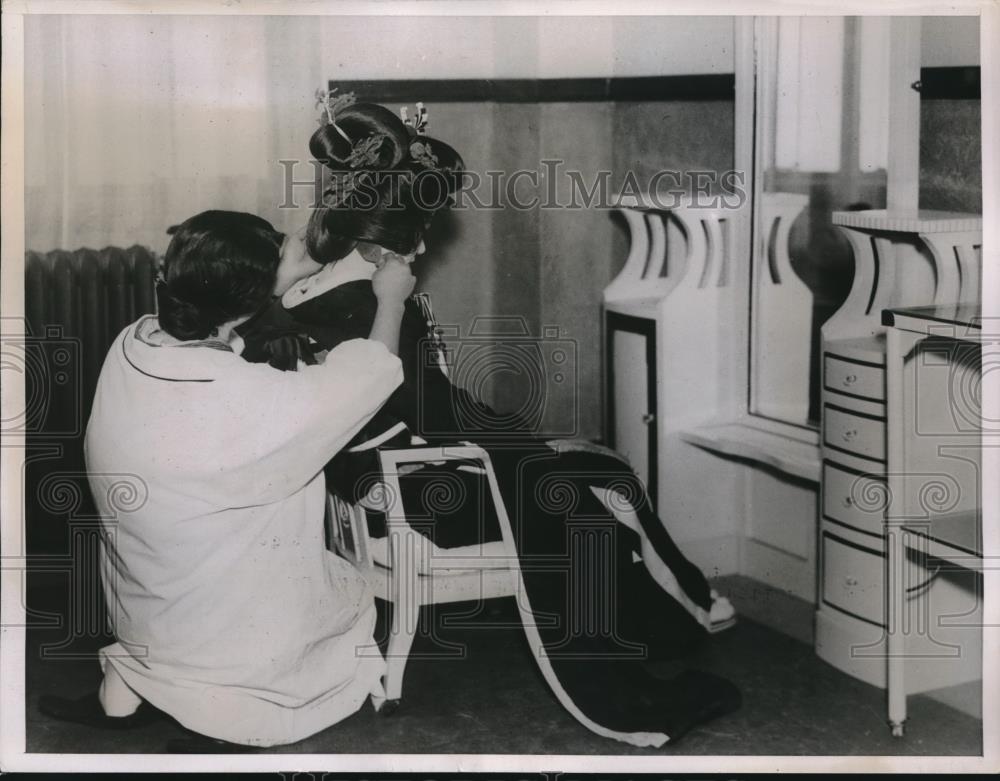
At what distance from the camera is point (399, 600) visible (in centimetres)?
270

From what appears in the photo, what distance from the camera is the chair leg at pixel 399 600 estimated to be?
2695 millimetres

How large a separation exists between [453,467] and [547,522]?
26cm

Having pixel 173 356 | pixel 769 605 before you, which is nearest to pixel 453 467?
pixel 173 356

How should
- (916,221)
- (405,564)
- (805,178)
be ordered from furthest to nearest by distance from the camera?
(805,178) → (405,564) → (916,221)

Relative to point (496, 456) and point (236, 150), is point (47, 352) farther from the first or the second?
point (496, 456)

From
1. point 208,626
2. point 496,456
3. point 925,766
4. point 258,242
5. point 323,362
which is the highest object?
point 258,242

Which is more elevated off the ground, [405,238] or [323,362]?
[405,238]

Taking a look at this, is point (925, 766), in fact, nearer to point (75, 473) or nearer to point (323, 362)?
point (323, 362)

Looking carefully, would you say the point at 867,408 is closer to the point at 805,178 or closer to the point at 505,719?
the point at 805,178

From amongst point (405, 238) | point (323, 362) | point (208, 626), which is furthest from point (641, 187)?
point (208, 626)

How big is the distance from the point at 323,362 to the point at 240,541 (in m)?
0.45

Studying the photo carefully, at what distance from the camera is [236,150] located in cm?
266

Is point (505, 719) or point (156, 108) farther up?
point (156, 108)

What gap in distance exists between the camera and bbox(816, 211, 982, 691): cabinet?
8.70 feet
